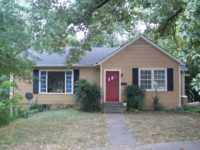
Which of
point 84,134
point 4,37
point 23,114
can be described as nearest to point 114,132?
point 84,134

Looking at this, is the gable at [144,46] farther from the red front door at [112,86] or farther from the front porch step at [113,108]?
the front porch step at [113,108]

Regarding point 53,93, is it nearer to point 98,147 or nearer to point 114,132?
point 114,132

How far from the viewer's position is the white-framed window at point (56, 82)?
24.8m

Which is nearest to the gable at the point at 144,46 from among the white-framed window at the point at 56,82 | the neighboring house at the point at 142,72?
the neighboring house at the point at 142,72

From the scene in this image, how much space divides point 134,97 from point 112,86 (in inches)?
66.5

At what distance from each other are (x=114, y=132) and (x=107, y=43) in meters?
29.4

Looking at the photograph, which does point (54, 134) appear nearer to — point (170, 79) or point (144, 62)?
point (144, 62)

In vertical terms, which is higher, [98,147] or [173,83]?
[173,83]

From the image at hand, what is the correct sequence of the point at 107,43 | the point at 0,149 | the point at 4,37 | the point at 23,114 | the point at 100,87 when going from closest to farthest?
1. the point at 0,149
2. the point at 4,37
3. the point at 23,114
4. the point at 100,87
5. the point at 107,43

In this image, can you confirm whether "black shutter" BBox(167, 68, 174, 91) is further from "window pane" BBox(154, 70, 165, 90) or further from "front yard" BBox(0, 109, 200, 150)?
"front yard" BBox(0, 109, 200, 150)

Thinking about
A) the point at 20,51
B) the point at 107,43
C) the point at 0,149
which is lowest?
the point at 0,149

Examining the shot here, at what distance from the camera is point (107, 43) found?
43188 mm

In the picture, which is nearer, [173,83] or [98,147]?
[98,147]

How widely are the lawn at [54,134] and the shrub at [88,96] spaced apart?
4270 mm
